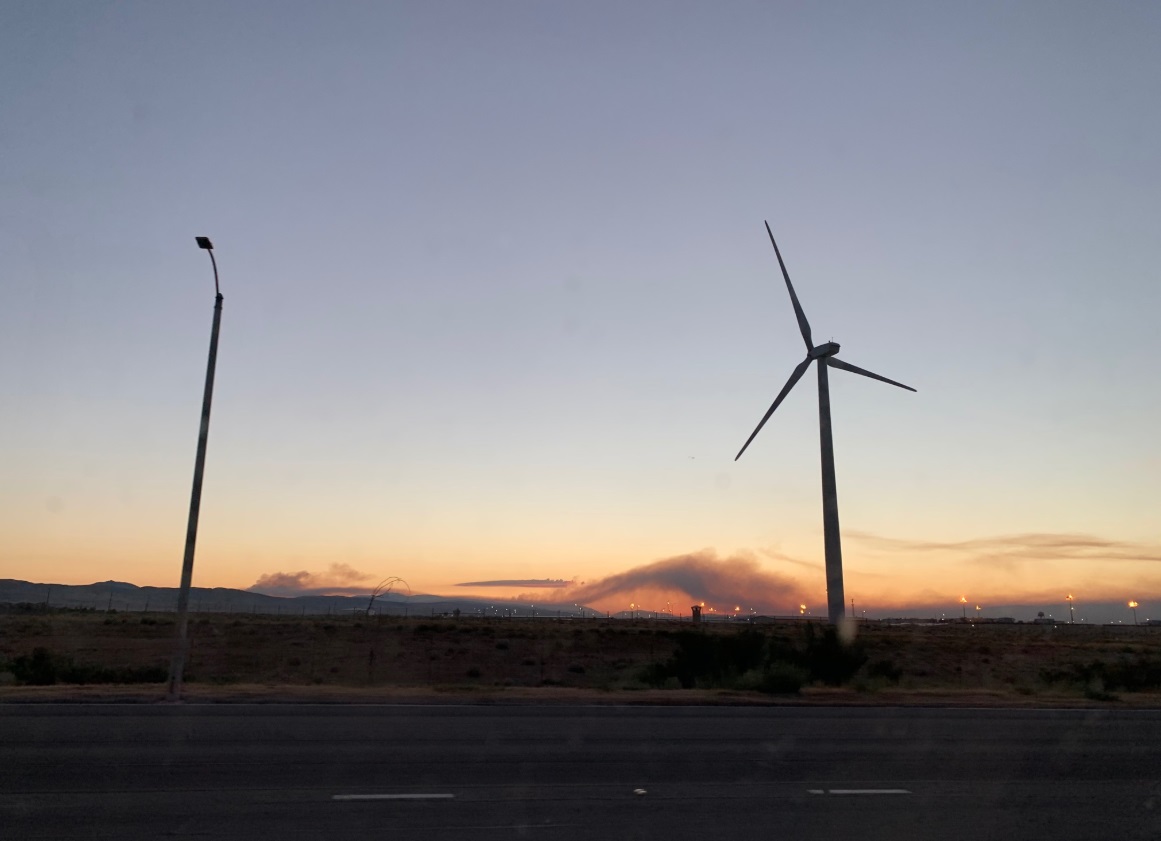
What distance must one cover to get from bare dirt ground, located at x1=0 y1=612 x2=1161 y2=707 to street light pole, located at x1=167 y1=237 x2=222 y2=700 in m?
0.75

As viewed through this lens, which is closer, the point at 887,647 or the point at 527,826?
the point at 527,826

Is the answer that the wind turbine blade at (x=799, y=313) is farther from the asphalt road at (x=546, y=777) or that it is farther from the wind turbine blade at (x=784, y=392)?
the asphalt road at (x=546, y=777)

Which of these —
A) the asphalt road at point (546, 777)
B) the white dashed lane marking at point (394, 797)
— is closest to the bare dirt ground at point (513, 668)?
the asphalt road at point (546, 777)

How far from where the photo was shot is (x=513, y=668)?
156ft

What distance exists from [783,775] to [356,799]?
5.54 metres

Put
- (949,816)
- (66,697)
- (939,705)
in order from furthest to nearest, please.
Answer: (939,705) < (66,697) < (949,816)

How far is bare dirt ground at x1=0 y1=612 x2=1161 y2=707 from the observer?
2286 cm

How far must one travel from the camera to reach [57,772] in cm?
1113

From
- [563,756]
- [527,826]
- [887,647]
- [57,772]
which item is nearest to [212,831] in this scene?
[527,826]

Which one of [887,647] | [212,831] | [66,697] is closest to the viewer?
[212,831]

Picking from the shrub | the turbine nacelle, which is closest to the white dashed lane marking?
the shrub

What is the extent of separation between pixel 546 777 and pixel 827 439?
2655cm

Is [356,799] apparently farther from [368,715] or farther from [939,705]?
[939,705]

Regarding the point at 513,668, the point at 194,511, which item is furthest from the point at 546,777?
the point at 513,668
